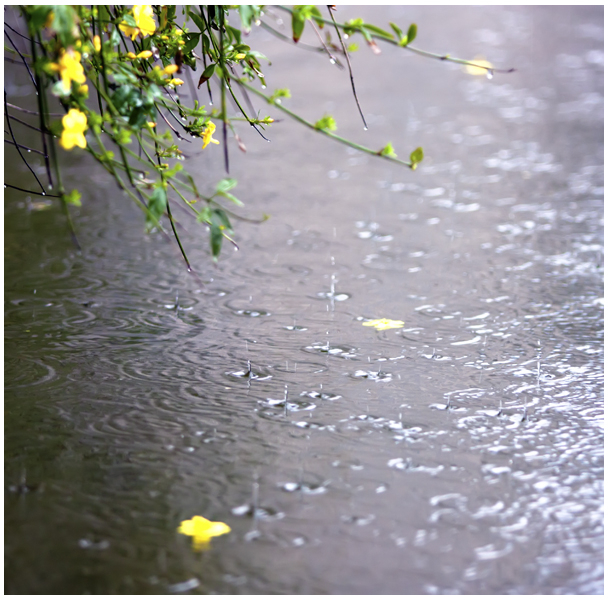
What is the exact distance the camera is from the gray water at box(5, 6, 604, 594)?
160 cm

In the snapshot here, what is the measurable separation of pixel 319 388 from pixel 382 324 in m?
0.52

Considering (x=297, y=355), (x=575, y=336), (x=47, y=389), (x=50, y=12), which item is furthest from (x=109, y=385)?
(x=575, y=336)

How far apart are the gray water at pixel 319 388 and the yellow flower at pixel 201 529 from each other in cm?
2

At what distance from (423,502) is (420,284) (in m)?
1.42

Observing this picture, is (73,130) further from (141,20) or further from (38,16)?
(141,20)

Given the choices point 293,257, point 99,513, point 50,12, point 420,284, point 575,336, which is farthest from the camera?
point 293,257

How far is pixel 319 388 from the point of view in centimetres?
228

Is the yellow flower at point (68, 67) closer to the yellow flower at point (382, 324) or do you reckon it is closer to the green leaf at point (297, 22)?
the green leaf at point (297, 22)

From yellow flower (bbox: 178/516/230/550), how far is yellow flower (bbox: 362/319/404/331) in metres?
1.15

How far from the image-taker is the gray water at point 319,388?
63.2 inches

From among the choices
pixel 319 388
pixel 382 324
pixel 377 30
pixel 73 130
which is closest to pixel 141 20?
pixel 73 130

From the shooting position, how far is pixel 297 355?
2.50m

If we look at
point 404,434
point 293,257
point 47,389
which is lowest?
point 404,434

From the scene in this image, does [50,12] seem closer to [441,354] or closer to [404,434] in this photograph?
[404,434]
